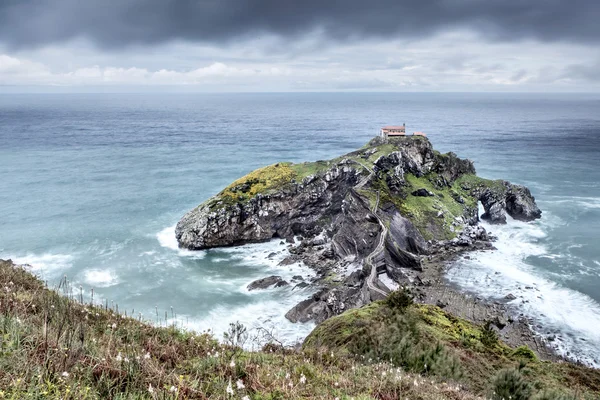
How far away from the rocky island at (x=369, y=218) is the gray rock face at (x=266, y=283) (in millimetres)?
4654

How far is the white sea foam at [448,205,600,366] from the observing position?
121 feet

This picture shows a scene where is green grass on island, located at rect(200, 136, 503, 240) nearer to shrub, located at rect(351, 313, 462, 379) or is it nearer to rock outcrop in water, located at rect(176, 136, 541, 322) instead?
rock outcrop in water, located at rect(176, 136, 541, 322)

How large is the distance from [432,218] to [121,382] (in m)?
59.0

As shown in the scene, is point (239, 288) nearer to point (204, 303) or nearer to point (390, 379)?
point (204, 303)

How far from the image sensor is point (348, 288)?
4278 centimetres

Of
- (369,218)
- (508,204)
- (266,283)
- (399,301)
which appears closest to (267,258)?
(266,283)

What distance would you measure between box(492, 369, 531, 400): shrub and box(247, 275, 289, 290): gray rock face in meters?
32.3

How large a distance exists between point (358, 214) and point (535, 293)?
2389cm

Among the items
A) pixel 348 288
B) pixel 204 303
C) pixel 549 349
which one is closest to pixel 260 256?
pixel 204 303

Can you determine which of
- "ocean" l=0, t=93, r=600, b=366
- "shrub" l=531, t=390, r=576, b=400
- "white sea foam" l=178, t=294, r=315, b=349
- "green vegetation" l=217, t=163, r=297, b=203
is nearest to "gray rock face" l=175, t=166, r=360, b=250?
"green vegetation" l=217, t=163, r=297, b=203

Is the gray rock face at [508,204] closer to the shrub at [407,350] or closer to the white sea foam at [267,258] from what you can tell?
the white sea foam at [267,258]

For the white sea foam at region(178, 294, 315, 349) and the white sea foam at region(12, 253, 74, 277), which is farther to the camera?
the white sea foam at region(12, 253, 74, 277)

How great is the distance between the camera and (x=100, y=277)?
47.6 m

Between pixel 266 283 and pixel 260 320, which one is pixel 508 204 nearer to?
pixel 266 283
